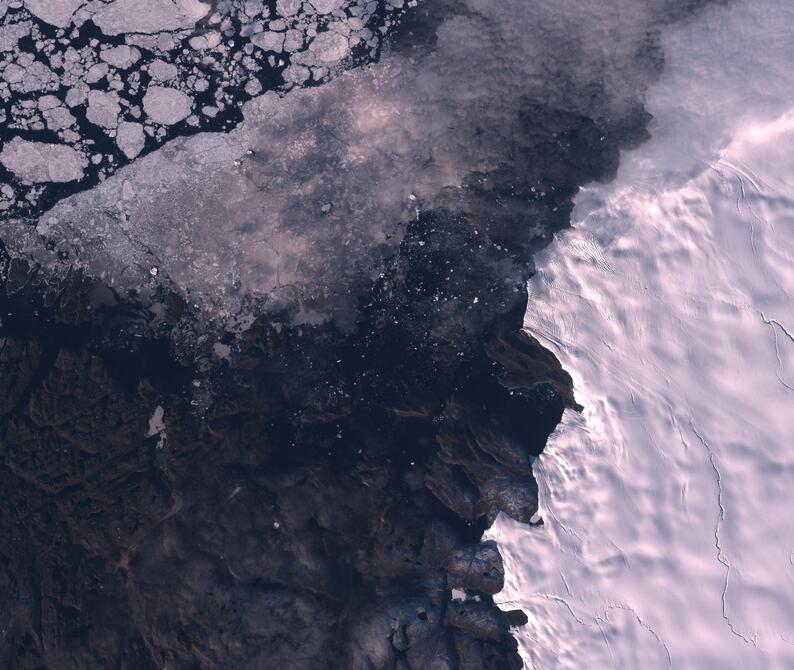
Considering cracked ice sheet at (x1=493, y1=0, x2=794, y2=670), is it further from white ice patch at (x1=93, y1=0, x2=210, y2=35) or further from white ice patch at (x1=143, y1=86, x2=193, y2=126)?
white ice patch at (x1=93, y1=0, x2=210, y2=35)

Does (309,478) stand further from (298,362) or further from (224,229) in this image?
(224,229)

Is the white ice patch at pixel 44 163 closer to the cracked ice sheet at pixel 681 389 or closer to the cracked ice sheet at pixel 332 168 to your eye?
the cracked ice sheet at pixel 332 168

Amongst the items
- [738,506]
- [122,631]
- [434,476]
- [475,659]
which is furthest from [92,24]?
[738,506]

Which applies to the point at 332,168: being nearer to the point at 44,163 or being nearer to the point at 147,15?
the point at 147,15

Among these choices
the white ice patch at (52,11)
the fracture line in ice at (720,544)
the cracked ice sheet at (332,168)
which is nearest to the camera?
the fracture line in ice at (720,544)

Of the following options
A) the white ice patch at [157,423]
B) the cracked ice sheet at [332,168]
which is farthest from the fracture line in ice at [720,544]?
the white ice patch at [157,423]

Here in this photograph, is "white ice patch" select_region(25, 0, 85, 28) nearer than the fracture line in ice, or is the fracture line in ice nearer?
the fracture line in ice

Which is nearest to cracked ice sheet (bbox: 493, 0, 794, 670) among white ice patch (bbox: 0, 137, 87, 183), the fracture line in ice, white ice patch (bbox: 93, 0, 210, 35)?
the fracture line in ice

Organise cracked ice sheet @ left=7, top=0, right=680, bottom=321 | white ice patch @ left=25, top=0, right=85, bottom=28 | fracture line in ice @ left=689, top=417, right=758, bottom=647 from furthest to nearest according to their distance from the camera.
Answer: white ice patch @ left=25, top=0, right=85, bottom=28 → cracked ice sheet @ left=7, top=0, right=680, bottom=321 → fracture line in ice @ left=689, top=417, right=758, bottom=647
